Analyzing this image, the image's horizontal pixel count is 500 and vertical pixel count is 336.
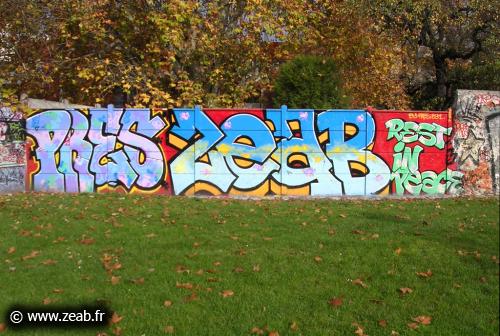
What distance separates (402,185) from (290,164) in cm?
290

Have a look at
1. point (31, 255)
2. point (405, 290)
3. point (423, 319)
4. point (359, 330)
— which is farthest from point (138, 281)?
point (423, 319)

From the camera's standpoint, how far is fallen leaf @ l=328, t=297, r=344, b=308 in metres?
4.77

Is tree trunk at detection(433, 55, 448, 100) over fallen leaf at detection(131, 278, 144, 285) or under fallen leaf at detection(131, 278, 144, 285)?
over

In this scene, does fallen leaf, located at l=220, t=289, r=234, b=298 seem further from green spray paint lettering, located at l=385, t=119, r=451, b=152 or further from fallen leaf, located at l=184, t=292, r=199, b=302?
green spray paint lettering, located at l=385, t=119, r=451, b=152

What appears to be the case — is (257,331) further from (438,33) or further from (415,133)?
(438,33)

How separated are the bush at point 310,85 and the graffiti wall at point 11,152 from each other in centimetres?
673

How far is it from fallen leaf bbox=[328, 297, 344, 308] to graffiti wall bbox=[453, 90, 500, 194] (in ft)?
31.0

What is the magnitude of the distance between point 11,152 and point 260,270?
943 centimetres

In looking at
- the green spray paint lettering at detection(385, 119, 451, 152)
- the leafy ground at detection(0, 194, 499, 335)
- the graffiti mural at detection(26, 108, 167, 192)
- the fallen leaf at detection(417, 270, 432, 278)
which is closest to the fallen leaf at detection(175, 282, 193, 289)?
the leafy ground at detection(0, 194, 499, 335)

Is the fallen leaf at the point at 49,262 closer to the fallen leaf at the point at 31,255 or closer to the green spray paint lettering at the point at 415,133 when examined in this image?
the fallen leaf at the point at 31,255

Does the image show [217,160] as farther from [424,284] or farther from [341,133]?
[424,284]

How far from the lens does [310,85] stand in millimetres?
13305

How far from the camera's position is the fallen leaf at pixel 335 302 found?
15.7 feet

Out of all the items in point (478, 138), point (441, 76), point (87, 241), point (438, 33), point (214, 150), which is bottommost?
point (87, 241)
